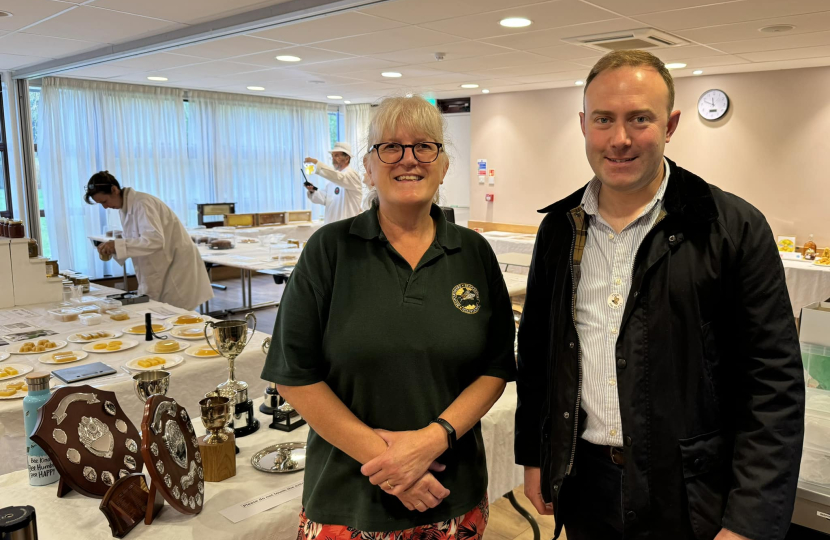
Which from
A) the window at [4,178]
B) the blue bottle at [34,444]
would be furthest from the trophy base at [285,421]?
the window at [4,178]

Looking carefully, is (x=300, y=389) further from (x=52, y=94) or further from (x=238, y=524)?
(x=52, y=94)

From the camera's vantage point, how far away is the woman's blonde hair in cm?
125

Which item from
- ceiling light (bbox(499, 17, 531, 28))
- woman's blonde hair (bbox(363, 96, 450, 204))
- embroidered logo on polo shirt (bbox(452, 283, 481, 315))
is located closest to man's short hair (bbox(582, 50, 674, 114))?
woman's blonde hair (bbox(363, 96, 450, 204))

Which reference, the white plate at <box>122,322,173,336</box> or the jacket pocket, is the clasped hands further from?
the white plate at <box>122,322,173,336</box>

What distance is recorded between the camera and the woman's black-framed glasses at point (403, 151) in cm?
125

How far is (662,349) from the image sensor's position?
3.80 ft

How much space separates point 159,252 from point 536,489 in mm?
3740

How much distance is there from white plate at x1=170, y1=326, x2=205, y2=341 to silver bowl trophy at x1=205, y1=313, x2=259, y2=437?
1.23 metres

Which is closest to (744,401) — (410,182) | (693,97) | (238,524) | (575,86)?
(410,182)

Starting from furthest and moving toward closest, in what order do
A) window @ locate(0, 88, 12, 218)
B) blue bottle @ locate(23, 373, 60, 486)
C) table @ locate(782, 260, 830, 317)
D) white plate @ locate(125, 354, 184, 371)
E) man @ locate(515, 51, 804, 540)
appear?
1. window @ locate(0, 88, 12, 218)
2. table @ locate(782, 260, 830, 317)
3. white plate @ locate(125, 354, 184, 371)
4. blue bottle @ locate(23, 373, 60, 486)
5. man @ locate(515, 51, 804, 540)

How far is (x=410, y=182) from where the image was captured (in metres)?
1.25

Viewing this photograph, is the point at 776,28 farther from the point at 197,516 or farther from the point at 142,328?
the point at 197,516

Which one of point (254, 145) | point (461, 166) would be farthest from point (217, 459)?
point (254, 145)

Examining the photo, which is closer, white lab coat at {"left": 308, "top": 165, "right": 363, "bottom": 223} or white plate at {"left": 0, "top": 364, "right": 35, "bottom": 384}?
white plate at {"left": 0, "top": 364, "right": 35, "bottom": 384}
